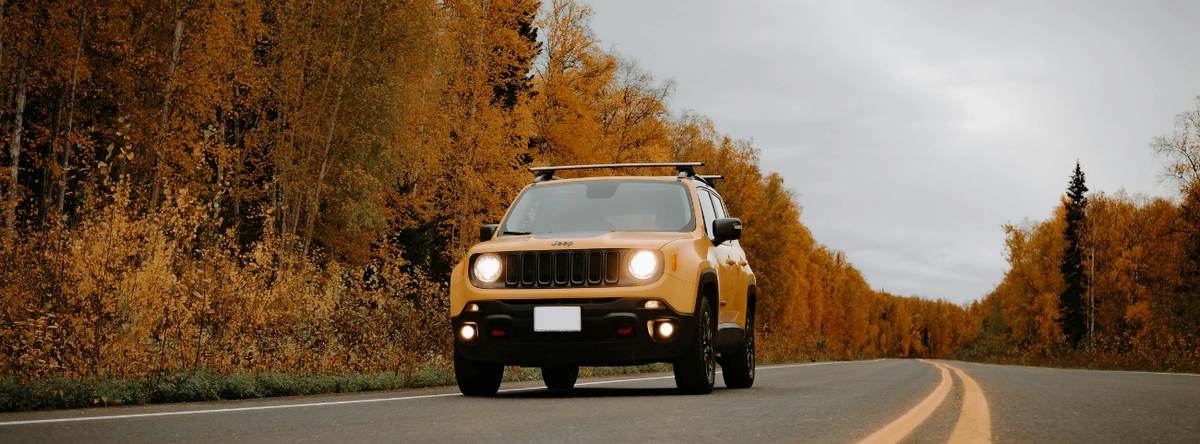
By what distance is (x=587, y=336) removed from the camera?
31.3ft

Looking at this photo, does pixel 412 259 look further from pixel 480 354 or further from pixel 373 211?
pixel 480 354

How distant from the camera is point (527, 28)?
4022 cm

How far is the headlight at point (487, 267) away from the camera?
9.91 metres

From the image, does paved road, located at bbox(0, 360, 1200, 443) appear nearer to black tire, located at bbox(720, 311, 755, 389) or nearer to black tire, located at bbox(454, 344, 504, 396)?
black tire, located at bbox(454, 344, 504, 396)

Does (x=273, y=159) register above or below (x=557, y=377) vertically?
above

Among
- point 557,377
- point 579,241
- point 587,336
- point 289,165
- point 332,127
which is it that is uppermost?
point 332,127

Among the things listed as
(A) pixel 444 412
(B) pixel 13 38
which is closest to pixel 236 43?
(B) pixel 13 38

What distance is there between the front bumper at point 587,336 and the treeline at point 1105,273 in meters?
30.5

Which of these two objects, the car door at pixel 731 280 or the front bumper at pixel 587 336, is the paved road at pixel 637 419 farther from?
the car door at pixel 731 280

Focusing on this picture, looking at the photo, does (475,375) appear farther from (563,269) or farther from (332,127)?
(332,127)

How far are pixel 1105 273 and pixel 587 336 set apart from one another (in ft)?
212

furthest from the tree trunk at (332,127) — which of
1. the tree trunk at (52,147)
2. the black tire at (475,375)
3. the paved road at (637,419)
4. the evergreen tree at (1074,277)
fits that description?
the evergreen tree at (1074,277)

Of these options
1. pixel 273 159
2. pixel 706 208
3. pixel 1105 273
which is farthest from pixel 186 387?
pixel 1105 273

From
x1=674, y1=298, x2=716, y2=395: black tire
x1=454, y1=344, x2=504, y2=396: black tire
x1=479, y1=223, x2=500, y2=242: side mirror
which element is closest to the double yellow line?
x1=674, y1=298, x2=716, y2=395: black tire
